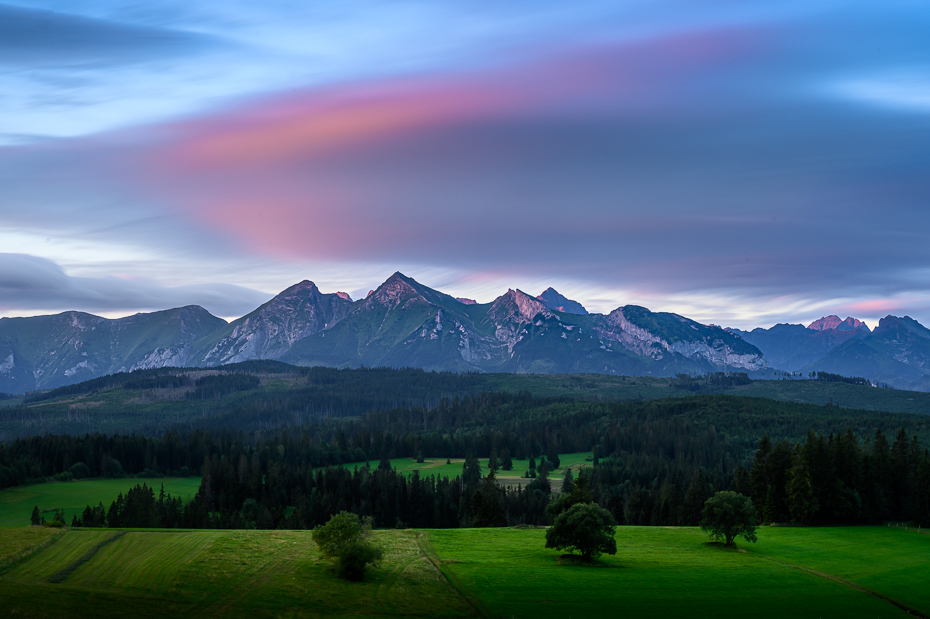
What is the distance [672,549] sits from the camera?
→ 109 meters

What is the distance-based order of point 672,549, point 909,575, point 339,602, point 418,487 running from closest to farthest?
point 339,602, point 909,575, point 672,549, point 418,487

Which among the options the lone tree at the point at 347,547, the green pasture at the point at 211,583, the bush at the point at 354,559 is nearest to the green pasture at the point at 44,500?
the green pasture at the point at 211,583

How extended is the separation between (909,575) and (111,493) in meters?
189

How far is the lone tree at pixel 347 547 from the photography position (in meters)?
85.2

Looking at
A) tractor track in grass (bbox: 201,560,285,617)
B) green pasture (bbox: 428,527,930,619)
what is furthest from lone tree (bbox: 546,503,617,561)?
tractor track in grass (bbox: 201,560,285,617)

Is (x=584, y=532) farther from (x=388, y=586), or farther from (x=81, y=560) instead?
(x=81, y=560)

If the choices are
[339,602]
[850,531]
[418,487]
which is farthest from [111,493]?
[850,531]

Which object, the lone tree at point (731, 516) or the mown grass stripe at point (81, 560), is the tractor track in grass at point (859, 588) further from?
the mown grass stripe at point (81, 560)

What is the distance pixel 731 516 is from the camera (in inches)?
4355

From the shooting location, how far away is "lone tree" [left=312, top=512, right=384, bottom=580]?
85.2 metres

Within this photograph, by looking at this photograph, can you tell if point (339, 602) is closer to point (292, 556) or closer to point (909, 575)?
point (292, 556)

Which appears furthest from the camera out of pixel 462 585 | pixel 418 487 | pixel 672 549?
pixel 418 487

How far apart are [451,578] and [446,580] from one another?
1002 mm

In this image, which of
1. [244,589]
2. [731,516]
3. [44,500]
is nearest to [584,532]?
[731,516]
